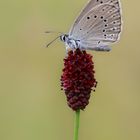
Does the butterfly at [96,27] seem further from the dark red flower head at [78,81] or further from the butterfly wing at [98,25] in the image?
the dark red flower head at [78,81]

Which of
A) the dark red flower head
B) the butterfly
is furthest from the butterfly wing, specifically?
the dark red flower head

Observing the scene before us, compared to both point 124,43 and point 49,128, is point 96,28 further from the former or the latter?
point 124,43

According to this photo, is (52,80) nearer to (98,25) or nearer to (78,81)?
(98,25)

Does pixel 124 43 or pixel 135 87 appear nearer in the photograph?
pixel 135 87

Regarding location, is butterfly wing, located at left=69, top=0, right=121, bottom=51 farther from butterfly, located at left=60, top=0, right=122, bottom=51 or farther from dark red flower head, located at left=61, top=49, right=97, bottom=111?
dark red flower head, located at left=61, top=49, right=97, bottom=111

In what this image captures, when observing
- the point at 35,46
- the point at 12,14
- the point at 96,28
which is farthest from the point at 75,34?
the point at 12,14

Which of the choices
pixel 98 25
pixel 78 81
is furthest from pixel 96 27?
pixel 78 81

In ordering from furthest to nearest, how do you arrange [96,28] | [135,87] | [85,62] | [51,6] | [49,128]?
[51,6] < [135,87] < [49,128] < [96,28] < [85,62]
